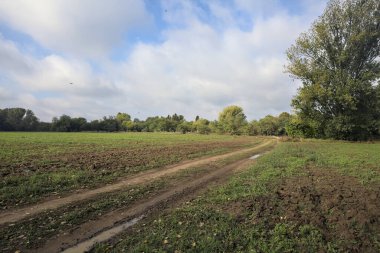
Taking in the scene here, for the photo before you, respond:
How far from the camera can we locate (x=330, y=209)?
7.49m

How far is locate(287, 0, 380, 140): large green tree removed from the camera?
122ft

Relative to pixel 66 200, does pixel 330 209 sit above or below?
above

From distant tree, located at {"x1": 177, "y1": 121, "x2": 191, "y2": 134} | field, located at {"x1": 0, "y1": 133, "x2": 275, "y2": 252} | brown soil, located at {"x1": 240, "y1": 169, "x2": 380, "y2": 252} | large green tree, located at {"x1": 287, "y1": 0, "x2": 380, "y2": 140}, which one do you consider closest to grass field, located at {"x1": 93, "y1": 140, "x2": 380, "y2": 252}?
brown soil, located at {"x1": 240, "y1": 169, "x2": 380, "y2": 252}

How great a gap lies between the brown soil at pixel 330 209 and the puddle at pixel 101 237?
3.32m

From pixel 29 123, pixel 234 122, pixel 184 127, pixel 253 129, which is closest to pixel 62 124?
pixel 29 123

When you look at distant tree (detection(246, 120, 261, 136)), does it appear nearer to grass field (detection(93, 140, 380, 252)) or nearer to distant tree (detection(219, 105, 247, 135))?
distant tree (detection(219, 105, 247, 135))

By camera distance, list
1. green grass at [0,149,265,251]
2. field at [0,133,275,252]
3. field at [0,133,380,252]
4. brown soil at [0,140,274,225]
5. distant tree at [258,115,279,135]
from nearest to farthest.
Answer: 1. field at [0,133,380,252]
2. green grass at [0,149,265,251]
3. field at [0,133,275,252]
4. brown soil at [0,140,274,225]
5. distant tree at [258,115,279,135]

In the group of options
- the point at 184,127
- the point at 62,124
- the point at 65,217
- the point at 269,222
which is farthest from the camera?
the point at 184,127

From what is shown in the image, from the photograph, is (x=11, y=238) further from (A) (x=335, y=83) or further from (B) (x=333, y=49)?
(B) (x=333, y=49)

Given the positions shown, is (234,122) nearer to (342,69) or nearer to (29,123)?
(342,69)

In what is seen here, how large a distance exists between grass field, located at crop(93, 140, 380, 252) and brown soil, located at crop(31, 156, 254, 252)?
713mm

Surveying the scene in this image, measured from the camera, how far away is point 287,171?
14102 millimetres

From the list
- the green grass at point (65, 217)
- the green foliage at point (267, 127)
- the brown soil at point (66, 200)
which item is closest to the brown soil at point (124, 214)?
the green grass at point (65, 217)

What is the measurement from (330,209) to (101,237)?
6612 millimetres
